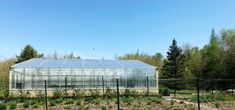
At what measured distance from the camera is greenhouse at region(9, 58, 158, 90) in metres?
31.9

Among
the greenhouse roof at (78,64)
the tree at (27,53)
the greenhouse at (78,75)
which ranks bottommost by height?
the greenhouse at (78,75)

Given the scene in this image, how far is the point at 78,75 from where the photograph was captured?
3331 centimetres

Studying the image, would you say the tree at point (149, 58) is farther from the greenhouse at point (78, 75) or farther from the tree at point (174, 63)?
the greenhouse at point (78, 75)

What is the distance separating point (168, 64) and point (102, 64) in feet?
68.9

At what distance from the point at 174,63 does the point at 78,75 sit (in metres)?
24.8

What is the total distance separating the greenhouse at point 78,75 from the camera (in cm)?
3186

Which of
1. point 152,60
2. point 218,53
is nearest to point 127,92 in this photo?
point 218,53

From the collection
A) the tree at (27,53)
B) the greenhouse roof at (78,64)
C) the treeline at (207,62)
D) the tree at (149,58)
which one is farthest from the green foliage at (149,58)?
the greenhouse roof at (78,64)

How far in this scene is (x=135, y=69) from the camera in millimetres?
35188

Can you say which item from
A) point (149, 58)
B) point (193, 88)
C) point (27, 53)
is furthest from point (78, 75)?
point (149, 58)

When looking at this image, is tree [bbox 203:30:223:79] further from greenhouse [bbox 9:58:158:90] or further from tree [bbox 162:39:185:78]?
greenhouse [bbox 9:58:158:90]

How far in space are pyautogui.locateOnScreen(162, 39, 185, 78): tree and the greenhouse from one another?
18.3 m

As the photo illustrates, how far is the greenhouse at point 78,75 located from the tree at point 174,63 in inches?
719

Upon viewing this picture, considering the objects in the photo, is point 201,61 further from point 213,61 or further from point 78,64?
point 78,64
